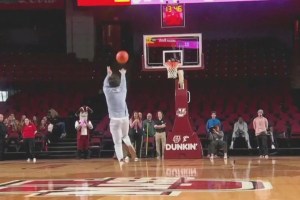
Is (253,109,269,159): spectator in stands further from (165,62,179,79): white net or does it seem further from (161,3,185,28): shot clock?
(161,3,185,28): shot clock

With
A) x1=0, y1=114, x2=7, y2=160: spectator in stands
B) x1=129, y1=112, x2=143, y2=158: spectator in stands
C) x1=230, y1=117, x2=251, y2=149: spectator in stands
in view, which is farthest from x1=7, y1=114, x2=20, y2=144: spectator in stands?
x1=230, y1=117, x2=251, y2=149: spectator in stands

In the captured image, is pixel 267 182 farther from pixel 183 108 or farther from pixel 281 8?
pixel 281 8

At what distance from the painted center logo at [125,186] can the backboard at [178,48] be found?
8.69 m

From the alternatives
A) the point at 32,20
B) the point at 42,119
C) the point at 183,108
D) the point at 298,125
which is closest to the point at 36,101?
the point at 42,119

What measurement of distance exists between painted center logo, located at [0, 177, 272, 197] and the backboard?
8693mm

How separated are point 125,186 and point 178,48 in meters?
10.2

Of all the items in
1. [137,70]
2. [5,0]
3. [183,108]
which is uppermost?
[5,0]

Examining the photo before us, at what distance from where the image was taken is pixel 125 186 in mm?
7414

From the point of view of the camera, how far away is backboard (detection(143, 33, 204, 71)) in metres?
16.7

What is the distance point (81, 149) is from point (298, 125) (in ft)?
26.7

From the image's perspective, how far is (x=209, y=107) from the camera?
21891 mm

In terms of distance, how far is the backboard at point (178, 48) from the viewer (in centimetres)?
1673

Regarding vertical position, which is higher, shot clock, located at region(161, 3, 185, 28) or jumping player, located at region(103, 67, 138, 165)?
shot clock, located at region(161, 3, 185, 28)

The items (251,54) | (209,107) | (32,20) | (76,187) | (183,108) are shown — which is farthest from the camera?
(32,20)
